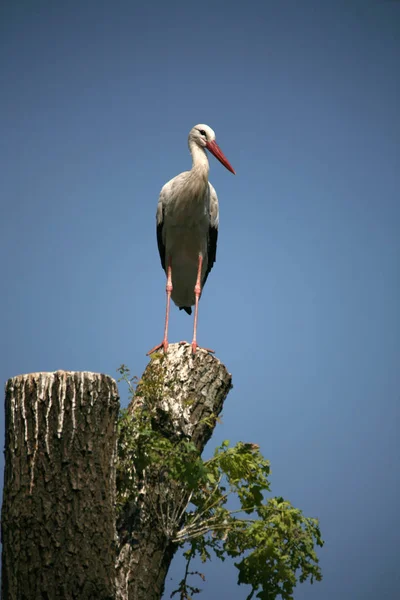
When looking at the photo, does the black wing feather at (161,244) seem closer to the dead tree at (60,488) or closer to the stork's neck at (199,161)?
the stork's neck at (199,161)

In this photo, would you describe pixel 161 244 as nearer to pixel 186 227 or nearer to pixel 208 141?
pixel 186 227

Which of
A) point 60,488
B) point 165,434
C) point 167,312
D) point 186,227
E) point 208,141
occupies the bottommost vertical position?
point 60,488

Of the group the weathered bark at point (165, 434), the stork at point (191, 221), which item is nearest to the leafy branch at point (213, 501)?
the weathered bark at point (165, 434)

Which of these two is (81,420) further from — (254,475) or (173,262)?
(173,262)

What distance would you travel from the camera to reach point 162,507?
5582 millimetres

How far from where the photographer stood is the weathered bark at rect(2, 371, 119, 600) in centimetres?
421

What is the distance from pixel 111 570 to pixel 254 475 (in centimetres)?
188

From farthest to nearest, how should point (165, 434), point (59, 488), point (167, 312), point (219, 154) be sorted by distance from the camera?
point (219, 154), point (167, 312), point (165, 434), point (59, 488)

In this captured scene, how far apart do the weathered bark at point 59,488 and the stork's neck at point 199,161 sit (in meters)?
4.67

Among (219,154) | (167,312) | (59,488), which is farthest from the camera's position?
(219,154)

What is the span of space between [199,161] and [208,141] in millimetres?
411

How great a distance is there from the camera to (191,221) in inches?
344

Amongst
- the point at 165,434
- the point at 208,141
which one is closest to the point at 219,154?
the point at 208,141

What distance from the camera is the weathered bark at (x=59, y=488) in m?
4.21
